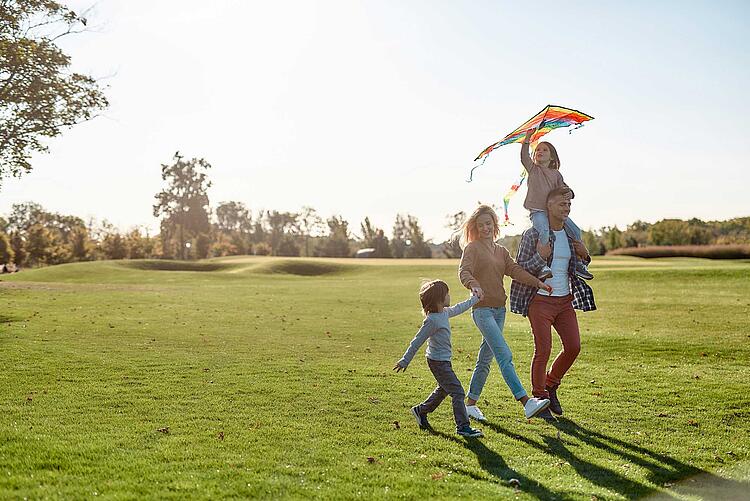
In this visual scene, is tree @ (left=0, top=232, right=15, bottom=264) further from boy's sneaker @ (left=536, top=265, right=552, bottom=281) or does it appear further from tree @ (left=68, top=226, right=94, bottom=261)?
boy's sneaker @ (left=536, top=265, right=552, bottom=281)

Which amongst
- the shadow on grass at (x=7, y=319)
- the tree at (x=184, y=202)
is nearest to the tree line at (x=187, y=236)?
the tree at (x=184, y=202)

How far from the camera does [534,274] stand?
816 cm

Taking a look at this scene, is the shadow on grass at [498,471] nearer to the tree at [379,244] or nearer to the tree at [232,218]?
the tree at [379,244]

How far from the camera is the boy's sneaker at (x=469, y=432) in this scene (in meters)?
7.48

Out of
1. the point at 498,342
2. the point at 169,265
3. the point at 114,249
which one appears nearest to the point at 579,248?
the point at 498,342

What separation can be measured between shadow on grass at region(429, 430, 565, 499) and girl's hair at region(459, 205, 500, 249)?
2.27 metres

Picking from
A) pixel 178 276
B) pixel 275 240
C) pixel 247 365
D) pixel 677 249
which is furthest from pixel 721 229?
pixel 247 365

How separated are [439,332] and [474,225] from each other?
135 cm

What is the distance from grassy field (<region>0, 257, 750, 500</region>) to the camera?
19.6 ft

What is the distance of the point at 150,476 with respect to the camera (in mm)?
5949

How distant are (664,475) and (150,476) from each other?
4614 millimetres

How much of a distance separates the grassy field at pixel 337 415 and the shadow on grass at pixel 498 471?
0.02 metres

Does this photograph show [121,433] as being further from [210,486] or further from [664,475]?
[664,475]

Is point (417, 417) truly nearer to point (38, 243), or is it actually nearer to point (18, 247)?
point (38, 243)
